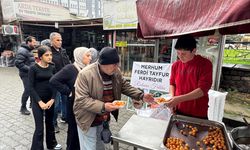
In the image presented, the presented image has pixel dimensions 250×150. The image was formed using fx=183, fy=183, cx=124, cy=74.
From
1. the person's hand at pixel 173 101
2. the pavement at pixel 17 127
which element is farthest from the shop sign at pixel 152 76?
the person's hand at pixel 173 101

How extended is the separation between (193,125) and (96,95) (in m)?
1.08

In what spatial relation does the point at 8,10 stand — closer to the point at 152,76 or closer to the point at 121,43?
the point at 121,43

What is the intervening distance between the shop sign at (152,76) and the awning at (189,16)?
2.23m

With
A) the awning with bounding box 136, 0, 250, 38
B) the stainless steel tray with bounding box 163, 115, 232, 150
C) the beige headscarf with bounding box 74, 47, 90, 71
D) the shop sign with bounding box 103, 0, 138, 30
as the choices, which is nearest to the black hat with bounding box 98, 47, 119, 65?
the awning with bounding box 136, 0, 250, 38

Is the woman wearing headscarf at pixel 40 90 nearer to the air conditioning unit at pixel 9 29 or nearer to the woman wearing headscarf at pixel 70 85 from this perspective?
the woman wearing headscarf at pixel 70 85

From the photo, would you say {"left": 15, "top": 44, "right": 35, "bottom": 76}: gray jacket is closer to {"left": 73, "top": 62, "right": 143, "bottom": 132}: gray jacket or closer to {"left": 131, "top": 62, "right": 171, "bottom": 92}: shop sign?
{"left": 131, "top": 62, "right": 171, "bottom": 92}: shop sign

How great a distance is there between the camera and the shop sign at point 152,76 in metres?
3.92

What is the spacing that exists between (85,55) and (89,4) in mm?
33119

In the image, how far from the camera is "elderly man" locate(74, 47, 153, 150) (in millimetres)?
1850

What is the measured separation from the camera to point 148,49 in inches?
280

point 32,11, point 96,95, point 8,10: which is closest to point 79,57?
point 96,95

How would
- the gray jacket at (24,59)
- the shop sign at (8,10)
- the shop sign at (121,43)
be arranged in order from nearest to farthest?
1. the gray jacket at (24,59)
2. the shop sign at (121,43)
3. the shop sign at (8,10)

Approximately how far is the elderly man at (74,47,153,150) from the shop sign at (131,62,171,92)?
193 centimetres

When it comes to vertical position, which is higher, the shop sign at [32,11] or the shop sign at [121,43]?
the shop sign at [32,11]
